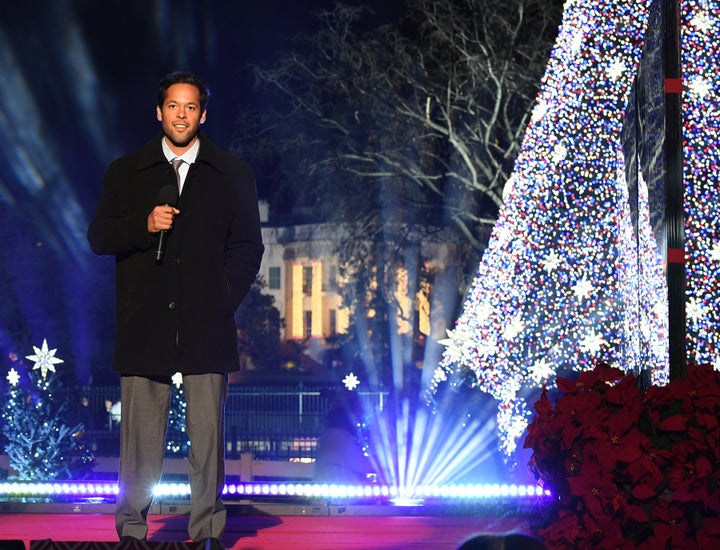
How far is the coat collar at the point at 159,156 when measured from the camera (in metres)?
Result: 5.02

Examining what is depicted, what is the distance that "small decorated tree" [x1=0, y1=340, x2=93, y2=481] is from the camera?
1145cm

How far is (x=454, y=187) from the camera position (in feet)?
85.4

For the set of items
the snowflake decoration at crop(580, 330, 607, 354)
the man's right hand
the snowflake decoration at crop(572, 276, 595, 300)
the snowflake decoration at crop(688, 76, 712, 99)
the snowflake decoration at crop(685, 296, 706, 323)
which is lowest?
the man's right hand

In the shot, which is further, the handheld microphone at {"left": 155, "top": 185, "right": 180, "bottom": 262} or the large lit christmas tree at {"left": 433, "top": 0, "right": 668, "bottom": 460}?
the large lit christmas tree at {"left": 433, "top": 0, "right": 668, "bottom": 460}

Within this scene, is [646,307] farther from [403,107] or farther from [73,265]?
[73,265]

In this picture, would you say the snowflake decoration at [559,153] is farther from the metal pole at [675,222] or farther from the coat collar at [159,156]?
the coat collar at [159,156]

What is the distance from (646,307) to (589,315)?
9.42m

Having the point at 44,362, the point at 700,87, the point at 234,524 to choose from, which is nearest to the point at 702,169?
the point at 700,87

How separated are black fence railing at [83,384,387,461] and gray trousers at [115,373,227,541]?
46.1 ft

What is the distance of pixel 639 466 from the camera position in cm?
452

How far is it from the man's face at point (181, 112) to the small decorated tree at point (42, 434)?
22.5 ft

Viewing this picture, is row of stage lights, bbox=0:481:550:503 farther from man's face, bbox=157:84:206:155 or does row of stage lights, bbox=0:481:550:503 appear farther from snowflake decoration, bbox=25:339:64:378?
snowflake decoration, bbox=25:339:64:378

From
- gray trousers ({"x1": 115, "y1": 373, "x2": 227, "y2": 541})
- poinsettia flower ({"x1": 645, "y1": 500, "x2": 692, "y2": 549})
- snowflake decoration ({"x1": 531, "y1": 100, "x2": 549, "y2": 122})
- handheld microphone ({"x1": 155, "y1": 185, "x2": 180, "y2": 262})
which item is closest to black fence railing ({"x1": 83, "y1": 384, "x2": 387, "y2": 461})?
snowflake decoration ({"x1": 531, "y1": 100, "x2": 549, "y2": 122})

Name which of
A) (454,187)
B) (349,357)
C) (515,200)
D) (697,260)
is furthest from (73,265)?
(697,260)
